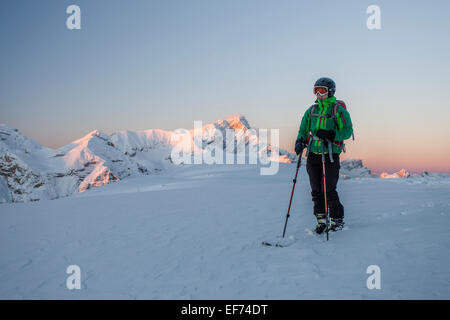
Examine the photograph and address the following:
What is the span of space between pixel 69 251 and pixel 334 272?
200 inches

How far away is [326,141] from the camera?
18.6ft

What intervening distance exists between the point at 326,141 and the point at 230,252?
280cm

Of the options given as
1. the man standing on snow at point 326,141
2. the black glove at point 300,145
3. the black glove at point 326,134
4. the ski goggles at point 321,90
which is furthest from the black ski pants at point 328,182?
the ski goggles at point 321,90

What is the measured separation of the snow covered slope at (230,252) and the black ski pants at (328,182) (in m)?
0.51

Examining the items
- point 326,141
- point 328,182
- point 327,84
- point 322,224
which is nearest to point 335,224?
point 322,224

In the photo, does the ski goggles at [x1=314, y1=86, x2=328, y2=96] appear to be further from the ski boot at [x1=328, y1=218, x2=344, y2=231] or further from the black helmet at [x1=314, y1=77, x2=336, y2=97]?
the ski boot at [x1=328, y1=218, x2=344, y2=231]

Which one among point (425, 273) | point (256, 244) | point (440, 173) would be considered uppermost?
point (425, 273)

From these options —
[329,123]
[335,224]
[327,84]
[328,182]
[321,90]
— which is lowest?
[335,224]

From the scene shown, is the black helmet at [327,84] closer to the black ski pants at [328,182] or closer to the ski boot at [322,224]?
the black ski pants at [328,182]

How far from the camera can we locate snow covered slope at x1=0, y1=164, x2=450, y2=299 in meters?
3.68

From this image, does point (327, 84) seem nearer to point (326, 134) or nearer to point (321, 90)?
point (321, 90)
